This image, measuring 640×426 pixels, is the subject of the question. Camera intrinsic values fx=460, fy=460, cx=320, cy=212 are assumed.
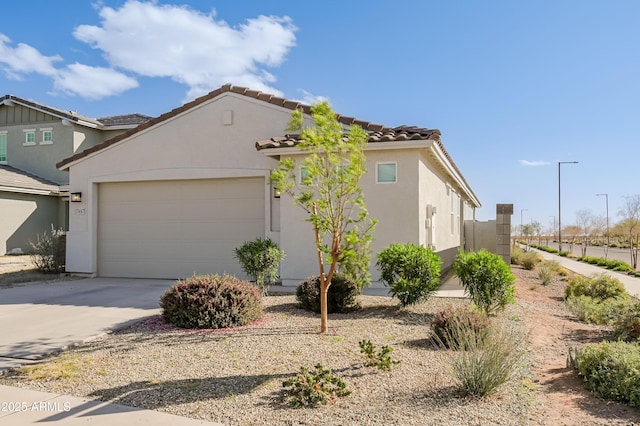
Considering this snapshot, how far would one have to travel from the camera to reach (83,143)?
22594 mm

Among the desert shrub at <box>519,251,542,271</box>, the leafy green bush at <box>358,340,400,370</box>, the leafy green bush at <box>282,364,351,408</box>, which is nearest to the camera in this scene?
the leafy green bush at <box>282,364,351,408</box>

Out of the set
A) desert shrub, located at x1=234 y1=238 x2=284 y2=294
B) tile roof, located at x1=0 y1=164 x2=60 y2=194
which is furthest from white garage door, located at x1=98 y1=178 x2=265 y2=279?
tile roof, located at x1=0 y1=164 x2=60 y2=194

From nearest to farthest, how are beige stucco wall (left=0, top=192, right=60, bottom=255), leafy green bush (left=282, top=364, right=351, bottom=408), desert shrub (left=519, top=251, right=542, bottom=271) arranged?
leafy green bush (left=282, top=364, right=351, bottom=408) → beige stucco wall (left=0, top=192, right=60, bottom=255) → desert shrub (left=519, top=251, right=542, bottom=271)

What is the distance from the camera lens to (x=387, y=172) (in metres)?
11.2

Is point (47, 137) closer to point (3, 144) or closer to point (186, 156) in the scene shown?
point (3, 144)

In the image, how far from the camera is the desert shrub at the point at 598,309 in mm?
7812

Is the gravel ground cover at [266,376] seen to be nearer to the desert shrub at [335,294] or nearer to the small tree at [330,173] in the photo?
the desert shrub at [335,294]

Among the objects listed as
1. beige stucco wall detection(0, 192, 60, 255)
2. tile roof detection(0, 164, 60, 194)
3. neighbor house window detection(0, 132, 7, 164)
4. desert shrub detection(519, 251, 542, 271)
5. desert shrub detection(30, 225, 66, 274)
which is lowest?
desert shrub detection(519, 251, 542, 271)

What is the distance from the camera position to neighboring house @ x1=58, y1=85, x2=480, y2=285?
440 inches

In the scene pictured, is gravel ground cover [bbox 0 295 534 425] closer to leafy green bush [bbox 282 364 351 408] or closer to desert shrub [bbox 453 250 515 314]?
leafy green bush [bbox 282 364 351 408]

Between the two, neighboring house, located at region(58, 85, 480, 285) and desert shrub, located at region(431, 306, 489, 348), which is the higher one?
neighboring house, located at region(58, 85, 480, 285)

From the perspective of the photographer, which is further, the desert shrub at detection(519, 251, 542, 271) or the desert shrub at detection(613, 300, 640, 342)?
the desert shrub at detection(519, 251, 542, 271)

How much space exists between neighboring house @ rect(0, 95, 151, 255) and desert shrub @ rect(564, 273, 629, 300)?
66.9 feet

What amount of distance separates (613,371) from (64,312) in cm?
880
